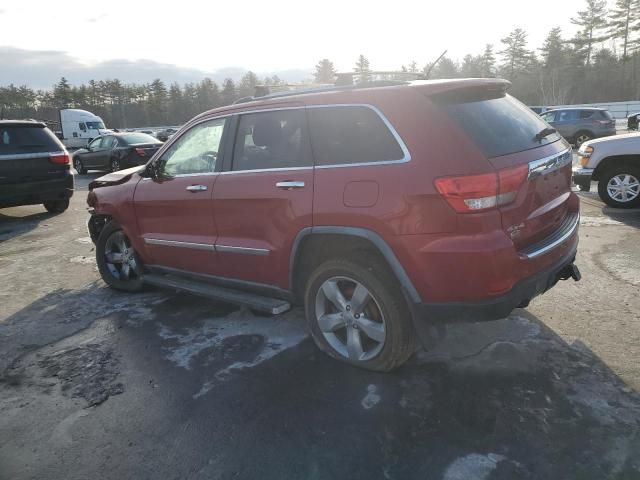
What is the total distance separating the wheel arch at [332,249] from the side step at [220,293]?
0.18 m

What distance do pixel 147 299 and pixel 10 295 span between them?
1.59 meters

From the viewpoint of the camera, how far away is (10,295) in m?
5.29

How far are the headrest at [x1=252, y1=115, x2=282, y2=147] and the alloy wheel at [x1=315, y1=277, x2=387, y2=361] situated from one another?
1.12 metres

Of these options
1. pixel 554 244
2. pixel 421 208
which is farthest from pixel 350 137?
pixel 554 244

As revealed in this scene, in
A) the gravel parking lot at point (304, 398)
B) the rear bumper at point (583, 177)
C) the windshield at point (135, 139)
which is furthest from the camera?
the windshield at point (135, 139)

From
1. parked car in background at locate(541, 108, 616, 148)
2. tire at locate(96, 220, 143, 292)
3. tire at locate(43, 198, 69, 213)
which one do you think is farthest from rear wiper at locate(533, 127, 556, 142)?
parked car in background at locate(541, 108, 616, 148)

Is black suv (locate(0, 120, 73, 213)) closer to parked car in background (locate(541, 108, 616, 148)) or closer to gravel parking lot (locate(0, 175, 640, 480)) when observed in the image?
gravel parking lot (locate(0, 175, 640, 480))

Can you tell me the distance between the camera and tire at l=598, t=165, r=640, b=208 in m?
7.64

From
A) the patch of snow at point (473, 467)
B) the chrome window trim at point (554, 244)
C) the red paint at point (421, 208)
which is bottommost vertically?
the patch of snow at point (473, 467)

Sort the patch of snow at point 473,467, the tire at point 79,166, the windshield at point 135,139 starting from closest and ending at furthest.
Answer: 1. the patch of snow at point 473,467
2. the windshield at point 135,139
3. the tire at point 79,166

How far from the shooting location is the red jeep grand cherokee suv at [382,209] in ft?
9.04

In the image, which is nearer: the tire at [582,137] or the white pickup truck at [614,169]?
the white pickup truck at [614,169]

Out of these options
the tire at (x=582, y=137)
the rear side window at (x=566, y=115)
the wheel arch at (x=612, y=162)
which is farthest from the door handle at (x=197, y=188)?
the rear side window at (x=566, y=115)

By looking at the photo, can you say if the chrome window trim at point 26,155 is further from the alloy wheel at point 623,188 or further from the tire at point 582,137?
the tire at point 582,137
